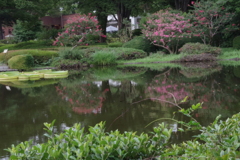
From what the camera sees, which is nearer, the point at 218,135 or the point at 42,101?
the point at 218,135

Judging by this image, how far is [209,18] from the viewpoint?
55.5 ft

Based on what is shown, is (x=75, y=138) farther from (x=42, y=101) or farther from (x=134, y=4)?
(x=134, y=4)

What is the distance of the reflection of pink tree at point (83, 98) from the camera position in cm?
474

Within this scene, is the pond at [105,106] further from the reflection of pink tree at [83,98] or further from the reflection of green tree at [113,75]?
the reflection of green tree at [113,75]

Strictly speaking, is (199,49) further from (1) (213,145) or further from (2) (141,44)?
(1) (213,145)

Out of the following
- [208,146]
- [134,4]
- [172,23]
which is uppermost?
[134,4]

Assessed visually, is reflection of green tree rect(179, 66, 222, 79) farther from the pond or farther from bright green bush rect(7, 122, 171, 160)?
bright green bush rect(7, 122, 171, 160)

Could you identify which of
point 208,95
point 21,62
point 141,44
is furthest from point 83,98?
point 141,44

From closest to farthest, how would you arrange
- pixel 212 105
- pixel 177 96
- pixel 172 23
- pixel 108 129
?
pixel 108 129
pixel 212 105
pixel 177 96
pixel 172 23

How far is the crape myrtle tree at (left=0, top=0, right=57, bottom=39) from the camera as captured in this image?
18913 mm

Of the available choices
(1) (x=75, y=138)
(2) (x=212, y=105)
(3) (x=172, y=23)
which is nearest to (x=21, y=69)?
(3) (x=172, y=23)

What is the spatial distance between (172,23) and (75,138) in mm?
15661

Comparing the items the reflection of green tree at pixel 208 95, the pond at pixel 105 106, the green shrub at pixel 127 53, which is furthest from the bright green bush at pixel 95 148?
the green shrub at pixel 127 53

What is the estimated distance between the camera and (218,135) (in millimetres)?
Result: 1541
